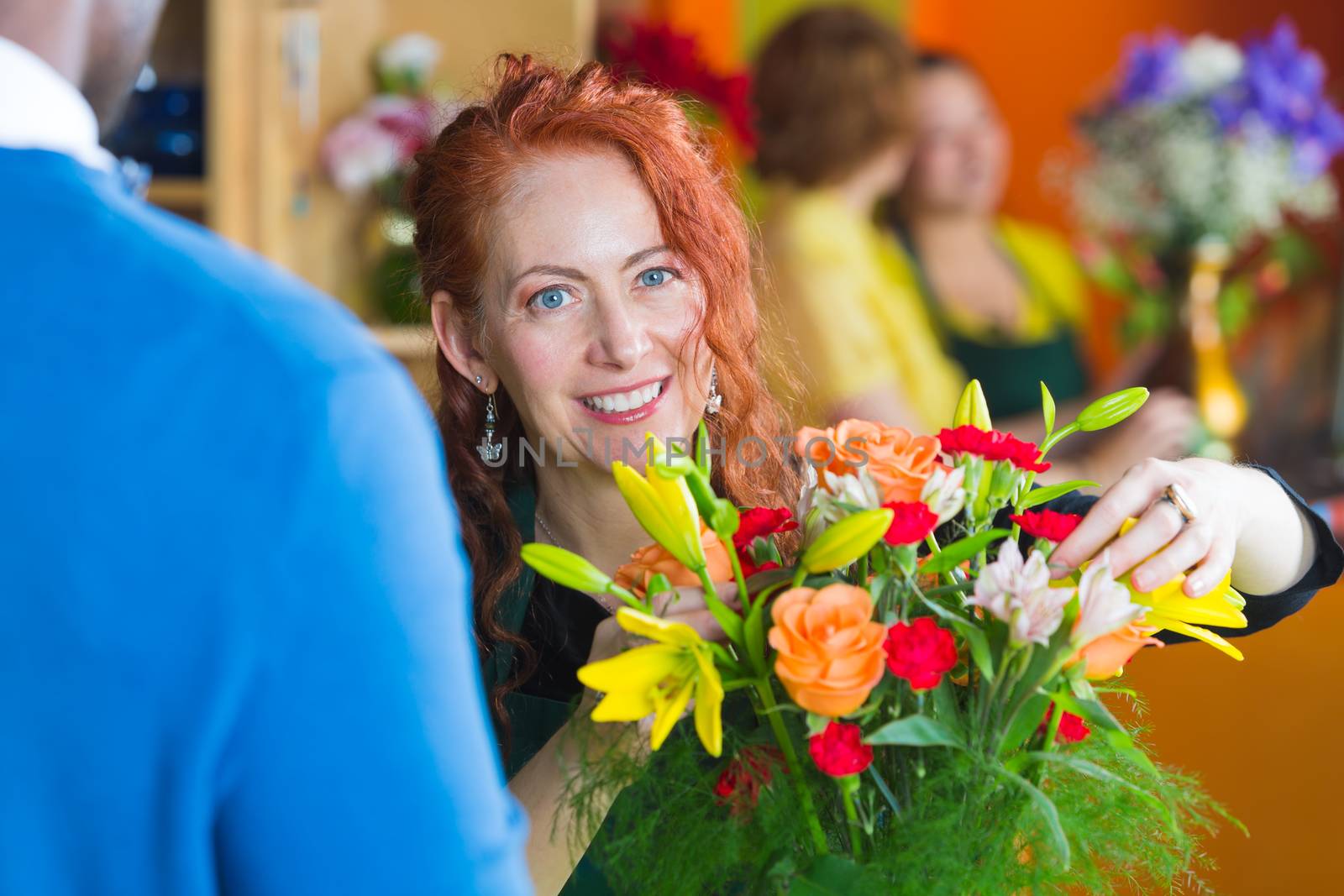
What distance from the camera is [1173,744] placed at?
137cm

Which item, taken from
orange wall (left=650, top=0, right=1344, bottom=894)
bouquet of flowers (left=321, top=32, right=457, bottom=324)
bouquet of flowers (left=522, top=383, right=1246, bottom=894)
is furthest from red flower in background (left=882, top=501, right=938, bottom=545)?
bouquet of flowers (left=321, top=32, right=457, bottom=324)

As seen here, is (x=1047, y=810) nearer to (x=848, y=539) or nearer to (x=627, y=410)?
(x=848, y=539)

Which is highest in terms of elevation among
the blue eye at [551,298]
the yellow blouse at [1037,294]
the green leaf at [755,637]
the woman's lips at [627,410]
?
the blue eye at [551,298]

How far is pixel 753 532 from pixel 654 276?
0.45 metres

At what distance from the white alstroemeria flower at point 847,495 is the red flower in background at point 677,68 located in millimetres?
1434

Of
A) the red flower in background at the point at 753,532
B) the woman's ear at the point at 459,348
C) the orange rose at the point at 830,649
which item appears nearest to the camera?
the orange rose at the point at 830,649

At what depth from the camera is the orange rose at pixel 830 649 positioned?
61 cm

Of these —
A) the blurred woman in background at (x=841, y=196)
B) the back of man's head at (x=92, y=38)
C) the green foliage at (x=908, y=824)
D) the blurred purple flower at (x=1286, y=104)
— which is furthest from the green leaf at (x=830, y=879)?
the blurred purple flower at (x=1286, y=104)

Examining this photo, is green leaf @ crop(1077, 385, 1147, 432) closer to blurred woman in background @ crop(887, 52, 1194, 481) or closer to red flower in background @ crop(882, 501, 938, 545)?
red flower in background @ crop(882, 501, 938, 545)

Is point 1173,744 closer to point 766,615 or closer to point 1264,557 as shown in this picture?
point 1264,557

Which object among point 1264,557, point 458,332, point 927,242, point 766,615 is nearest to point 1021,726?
point 766,615

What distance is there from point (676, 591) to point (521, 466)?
0.62 m

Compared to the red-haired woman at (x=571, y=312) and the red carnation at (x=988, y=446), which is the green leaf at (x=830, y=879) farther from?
the red-haired woman at (x=571, y=312)

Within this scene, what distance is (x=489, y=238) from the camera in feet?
3.78
